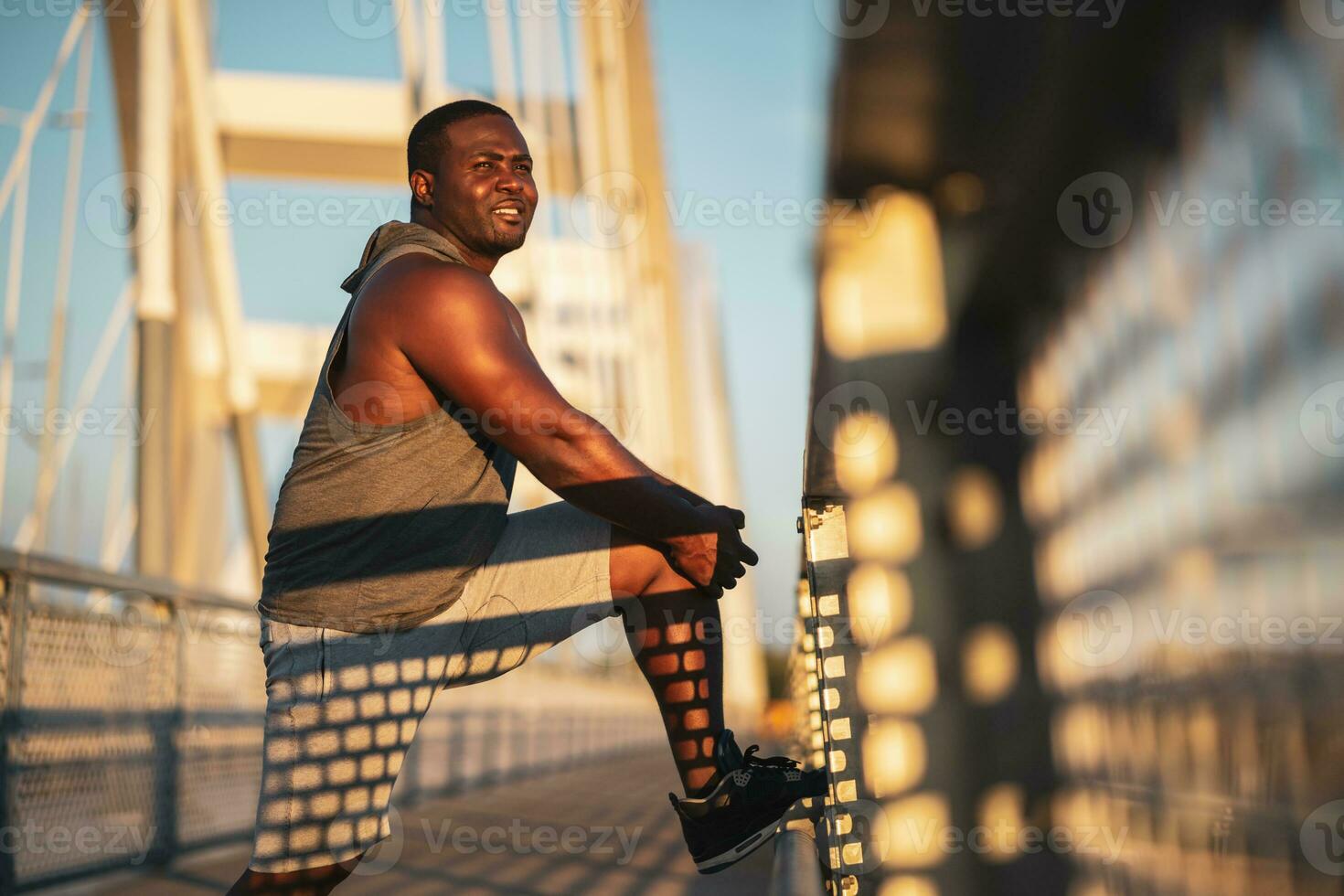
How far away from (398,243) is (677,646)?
0.87 meters

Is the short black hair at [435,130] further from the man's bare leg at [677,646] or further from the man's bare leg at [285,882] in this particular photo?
Result: the man's bare leg at [285,882]

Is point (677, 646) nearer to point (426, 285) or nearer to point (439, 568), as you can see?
point (439, 568)

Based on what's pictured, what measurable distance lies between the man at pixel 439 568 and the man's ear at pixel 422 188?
129 millimetres

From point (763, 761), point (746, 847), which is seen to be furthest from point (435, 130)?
point (746, 847)

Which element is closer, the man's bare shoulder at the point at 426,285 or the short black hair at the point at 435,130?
the man's bare shoulder at the point at 426,285

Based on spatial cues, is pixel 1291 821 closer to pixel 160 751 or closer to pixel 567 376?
pixel 160 751

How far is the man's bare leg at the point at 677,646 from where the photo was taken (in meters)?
2.30

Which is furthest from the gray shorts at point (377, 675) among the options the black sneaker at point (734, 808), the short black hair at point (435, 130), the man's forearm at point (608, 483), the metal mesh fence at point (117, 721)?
the metal mesh fence at point (117, 721)

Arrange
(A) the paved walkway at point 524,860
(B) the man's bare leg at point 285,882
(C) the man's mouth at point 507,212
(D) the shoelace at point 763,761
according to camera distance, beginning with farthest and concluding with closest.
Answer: (A) the paved walkway at point 524,860, (C) the man's mouth at point 507,212, (D) the shoelace at point 763,761, (B) the man's bare leg at point 285,882

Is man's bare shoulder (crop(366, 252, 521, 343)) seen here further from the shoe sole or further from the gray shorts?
the shoe sole

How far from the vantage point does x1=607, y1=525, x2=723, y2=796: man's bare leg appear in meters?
2.30

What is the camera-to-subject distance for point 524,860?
5.28m

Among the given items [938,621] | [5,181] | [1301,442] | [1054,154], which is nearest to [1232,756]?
[1301,442]

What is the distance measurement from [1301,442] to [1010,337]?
149 centimetres
